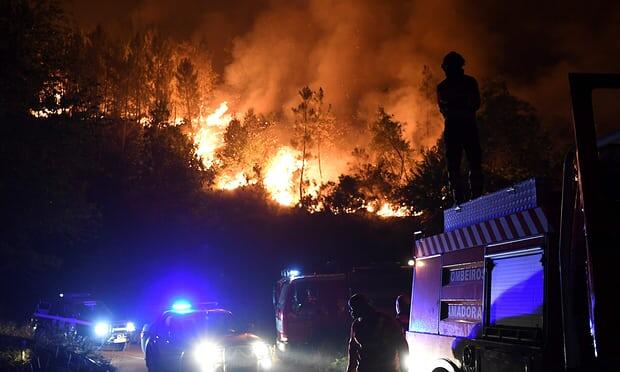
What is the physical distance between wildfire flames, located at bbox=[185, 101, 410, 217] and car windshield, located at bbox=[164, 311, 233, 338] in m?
35.4

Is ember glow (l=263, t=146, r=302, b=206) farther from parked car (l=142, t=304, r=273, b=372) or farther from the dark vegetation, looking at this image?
parked car (l=142, t=304, r=273, b=372)

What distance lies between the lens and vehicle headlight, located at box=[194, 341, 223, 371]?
33.6ft

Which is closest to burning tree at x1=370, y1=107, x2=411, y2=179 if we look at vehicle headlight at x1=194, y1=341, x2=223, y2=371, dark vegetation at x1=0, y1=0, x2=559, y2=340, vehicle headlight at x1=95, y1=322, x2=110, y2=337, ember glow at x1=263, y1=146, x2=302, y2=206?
dark vegetation at x1=0, y1=0, x2=559, y2=340

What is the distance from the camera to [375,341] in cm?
609

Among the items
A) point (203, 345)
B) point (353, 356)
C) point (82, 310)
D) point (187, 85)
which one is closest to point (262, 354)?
point (203, 345)

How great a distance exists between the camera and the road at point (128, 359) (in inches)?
568

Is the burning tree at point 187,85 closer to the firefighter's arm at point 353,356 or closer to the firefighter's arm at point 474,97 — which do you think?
the firefighter's arm at point 474,97

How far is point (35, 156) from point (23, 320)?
1025 centimetres

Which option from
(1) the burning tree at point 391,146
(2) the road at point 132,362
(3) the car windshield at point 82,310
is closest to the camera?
(2) the road at point 132,362

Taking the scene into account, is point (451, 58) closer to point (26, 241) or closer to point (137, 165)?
point (26, 241)

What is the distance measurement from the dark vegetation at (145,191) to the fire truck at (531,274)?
92 centimetres

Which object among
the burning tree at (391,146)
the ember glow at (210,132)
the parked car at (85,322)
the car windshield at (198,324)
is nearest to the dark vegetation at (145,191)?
the burning tree at (391,146)

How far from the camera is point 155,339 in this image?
12.5 m

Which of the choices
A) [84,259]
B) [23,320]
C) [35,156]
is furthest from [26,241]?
[84,259]
